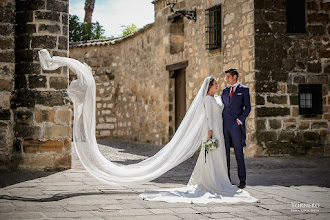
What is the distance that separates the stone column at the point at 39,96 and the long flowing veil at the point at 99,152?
2.17 m

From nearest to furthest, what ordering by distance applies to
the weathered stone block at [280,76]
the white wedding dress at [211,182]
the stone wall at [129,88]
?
1. the white wedding dress at [211,182]
2. the weathered stone block at [280,76]
3. the stone wall at [129,88]

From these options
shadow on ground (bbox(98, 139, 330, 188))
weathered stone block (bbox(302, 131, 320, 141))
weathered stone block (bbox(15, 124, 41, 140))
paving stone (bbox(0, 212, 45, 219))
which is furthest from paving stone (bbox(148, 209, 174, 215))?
weathered stone block (bbox(302, 131, 320, 141))

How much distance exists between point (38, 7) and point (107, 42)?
12422 millimetres

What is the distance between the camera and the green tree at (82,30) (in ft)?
96.0

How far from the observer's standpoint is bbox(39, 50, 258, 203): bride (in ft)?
22.5

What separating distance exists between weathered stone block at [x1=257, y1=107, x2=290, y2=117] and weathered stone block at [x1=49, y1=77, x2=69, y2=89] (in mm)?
5053

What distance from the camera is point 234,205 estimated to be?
576cm

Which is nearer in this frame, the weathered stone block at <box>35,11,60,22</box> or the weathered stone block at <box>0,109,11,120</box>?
the weathered stone block at <box>0,109,11,120</box>

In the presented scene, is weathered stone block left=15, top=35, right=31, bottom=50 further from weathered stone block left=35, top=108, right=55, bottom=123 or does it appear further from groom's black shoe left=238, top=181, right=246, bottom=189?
groom's black shoe left=238, top=181, right=246, bottom=189

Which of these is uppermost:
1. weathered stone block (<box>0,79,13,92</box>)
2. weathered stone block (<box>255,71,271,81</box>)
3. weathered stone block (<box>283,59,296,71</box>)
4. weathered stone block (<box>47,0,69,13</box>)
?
weathered stone block (<box>47,0,69,13</box>)

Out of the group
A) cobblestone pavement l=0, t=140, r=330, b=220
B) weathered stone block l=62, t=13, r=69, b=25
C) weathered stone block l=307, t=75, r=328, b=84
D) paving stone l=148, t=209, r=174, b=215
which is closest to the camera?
cobblestone pavement l=0, t=140, r=330, b=220

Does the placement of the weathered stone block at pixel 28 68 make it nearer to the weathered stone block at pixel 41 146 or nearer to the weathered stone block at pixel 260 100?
the weathered stone block at pixel 41 146

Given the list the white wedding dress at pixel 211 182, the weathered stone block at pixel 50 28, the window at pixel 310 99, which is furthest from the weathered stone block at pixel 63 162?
the window at pixel 310 99

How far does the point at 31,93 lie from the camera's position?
9.38 m
